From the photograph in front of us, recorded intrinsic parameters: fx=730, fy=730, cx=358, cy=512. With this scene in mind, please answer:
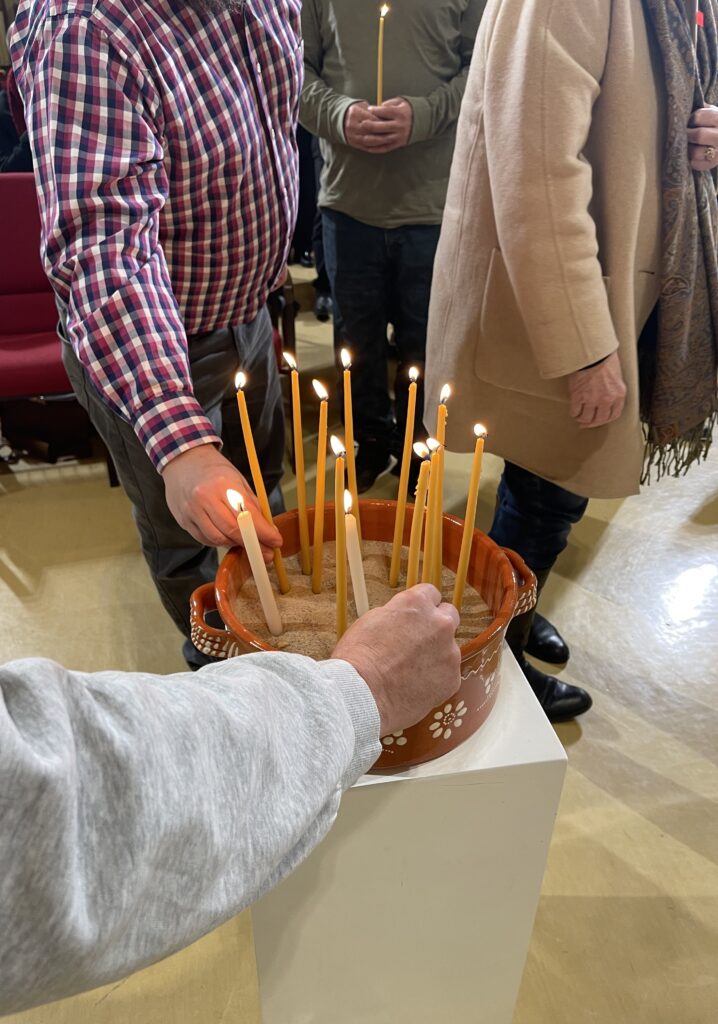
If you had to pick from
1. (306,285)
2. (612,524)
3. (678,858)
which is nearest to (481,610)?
(678,858)

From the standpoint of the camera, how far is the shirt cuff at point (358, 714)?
55 centimetres

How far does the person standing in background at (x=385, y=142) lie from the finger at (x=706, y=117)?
0.84 m

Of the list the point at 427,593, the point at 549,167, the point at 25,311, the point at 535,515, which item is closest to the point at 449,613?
the point at 427,593

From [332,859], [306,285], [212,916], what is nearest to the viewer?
[212,916]

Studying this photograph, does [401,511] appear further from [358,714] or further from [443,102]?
[443,102]

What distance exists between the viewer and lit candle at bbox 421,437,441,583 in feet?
2.21

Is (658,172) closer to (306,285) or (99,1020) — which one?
(99,1020)

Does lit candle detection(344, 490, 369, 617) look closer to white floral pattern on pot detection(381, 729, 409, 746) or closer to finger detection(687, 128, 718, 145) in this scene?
white floral pattern on pot detection(381, 729, 409, 746)

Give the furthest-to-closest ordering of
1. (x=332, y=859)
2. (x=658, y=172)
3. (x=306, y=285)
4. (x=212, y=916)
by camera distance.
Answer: (x=306, y=285)
(x=658, y=172)
(x=332, y=859)
(x=212, y=916)

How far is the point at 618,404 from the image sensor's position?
1069mm

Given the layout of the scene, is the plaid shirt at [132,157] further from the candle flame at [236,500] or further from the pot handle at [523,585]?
the pot handle at [523,585]

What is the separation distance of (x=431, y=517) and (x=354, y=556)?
0.34 ft

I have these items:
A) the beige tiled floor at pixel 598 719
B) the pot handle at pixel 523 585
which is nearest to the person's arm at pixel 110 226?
the pot handle at pixel 523 585

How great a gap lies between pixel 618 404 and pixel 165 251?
68 centimetres
